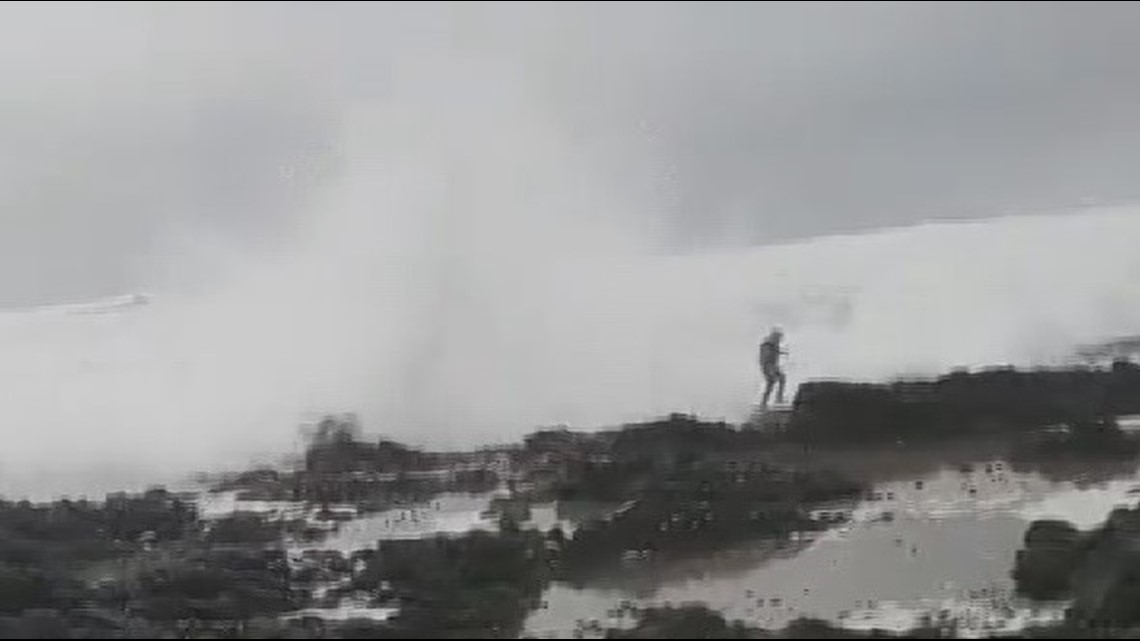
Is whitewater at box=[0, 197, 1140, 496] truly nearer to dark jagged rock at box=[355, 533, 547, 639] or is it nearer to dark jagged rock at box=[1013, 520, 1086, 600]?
dark jagged rock at box=[355, 533, 547, 639]

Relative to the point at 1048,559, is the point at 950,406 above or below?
above

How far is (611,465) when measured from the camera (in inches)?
959

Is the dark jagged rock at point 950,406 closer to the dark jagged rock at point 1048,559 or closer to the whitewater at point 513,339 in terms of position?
the whitewater at point 513,339

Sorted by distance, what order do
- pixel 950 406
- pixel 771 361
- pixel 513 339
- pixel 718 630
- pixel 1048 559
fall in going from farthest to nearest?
1. pixel 513 339
2. pixel 771 361
3. pixel 950 406
4. pixel 1048 559
5. pixel 718 630

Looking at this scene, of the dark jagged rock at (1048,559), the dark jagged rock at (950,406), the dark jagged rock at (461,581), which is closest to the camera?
the dark jagged rock at (461,581)

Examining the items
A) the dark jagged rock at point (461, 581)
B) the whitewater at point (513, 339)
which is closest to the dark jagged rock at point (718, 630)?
the dark jagged rock at point (461, 581)

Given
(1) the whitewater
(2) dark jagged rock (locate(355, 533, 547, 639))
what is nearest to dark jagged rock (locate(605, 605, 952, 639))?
(2) dark jagged rock (locate(355, 533, 547, 639))

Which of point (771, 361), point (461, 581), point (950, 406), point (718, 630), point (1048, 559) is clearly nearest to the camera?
point (718, 630)

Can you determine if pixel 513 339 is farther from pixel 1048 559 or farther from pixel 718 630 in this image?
pixel 718 630

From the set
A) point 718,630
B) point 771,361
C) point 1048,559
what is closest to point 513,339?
point 771,361

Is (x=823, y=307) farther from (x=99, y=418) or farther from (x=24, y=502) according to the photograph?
(x=24, y=502)

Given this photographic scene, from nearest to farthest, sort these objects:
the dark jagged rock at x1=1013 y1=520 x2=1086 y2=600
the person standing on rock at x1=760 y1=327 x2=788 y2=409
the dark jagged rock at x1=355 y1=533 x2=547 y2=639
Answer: the dark jagged rock at x1=355 y1=533 x2=547 y2=639 < the dark jagged rock at x1=1013 y1=520 x2=1086 y2=600 < the person standing on rock at x1=760 y1=327 x2=788 y2=409

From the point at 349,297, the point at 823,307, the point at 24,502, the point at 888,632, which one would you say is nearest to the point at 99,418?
the point at 349,297

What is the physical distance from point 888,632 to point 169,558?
9927mm
